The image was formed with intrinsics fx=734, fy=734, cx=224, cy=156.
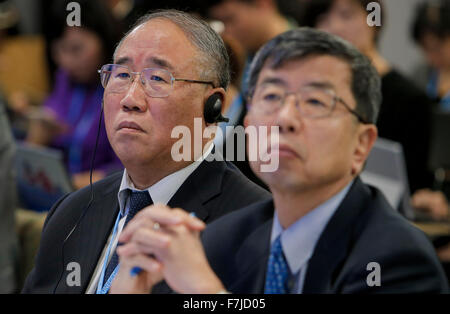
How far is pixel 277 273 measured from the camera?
1.01m

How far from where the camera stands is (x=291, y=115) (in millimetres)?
1004

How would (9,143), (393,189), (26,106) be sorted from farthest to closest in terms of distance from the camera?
(26,106) → (9,143) → (393,189)

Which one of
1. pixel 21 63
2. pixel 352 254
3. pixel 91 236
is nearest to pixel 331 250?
pixel 352 254

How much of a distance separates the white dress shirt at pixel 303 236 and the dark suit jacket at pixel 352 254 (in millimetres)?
11

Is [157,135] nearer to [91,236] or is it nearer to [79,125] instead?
[91,236]

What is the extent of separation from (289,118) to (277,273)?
21 cm

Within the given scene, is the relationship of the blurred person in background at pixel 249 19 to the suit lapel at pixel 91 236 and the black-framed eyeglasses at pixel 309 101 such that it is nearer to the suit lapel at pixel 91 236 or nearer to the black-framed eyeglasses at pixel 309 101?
the suit lapel at pixel 91 236

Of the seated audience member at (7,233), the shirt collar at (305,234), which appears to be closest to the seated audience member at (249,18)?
the seated audience member at (7,233)

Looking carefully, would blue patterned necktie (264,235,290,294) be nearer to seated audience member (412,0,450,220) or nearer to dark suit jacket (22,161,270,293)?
dark suit jacket (22,161,270,293)

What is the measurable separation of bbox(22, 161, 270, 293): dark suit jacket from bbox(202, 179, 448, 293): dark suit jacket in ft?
0.54
